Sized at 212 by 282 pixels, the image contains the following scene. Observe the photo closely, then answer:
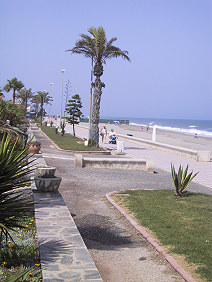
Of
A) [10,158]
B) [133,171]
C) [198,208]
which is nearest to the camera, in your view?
[10,158]

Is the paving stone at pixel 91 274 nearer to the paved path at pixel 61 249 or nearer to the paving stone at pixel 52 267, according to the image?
the paved path at pixel 61 249

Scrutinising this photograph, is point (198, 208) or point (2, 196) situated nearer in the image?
point (2, 196)

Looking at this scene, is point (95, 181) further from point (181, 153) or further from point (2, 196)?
point (181, 153)

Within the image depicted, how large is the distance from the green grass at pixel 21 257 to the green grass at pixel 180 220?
88.7 inches

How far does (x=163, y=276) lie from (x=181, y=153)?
18.1 metres

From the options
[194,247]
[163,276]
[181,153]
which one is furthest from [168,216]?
[181,153]

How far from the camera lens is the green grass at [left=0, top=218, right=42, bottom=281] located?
4.27 metres

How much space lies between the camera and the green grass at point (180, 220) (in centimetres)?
583

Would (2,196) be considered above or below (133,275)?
above

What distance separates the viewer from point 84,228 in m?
7.29

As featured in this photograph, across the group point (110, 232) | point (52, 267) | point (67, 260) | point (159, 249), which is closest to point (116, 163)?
point (110, 232)

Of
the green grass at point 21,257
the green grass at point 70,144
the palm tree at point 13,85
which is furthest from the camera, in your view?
the palm tree at point 13,85

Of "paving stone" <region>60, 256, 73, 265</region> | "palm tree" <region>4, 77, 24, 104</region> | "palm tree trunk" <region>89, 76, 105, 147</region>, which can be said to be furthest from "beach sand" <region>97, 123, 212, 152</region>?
"paving stone" <region>60, 256, 73, 265</region>

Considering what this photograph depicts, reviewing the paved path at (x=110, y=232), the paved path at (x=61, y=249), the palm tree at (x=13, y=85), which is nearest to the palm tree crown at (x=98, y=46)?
the paved path at (x=110, y=232)
